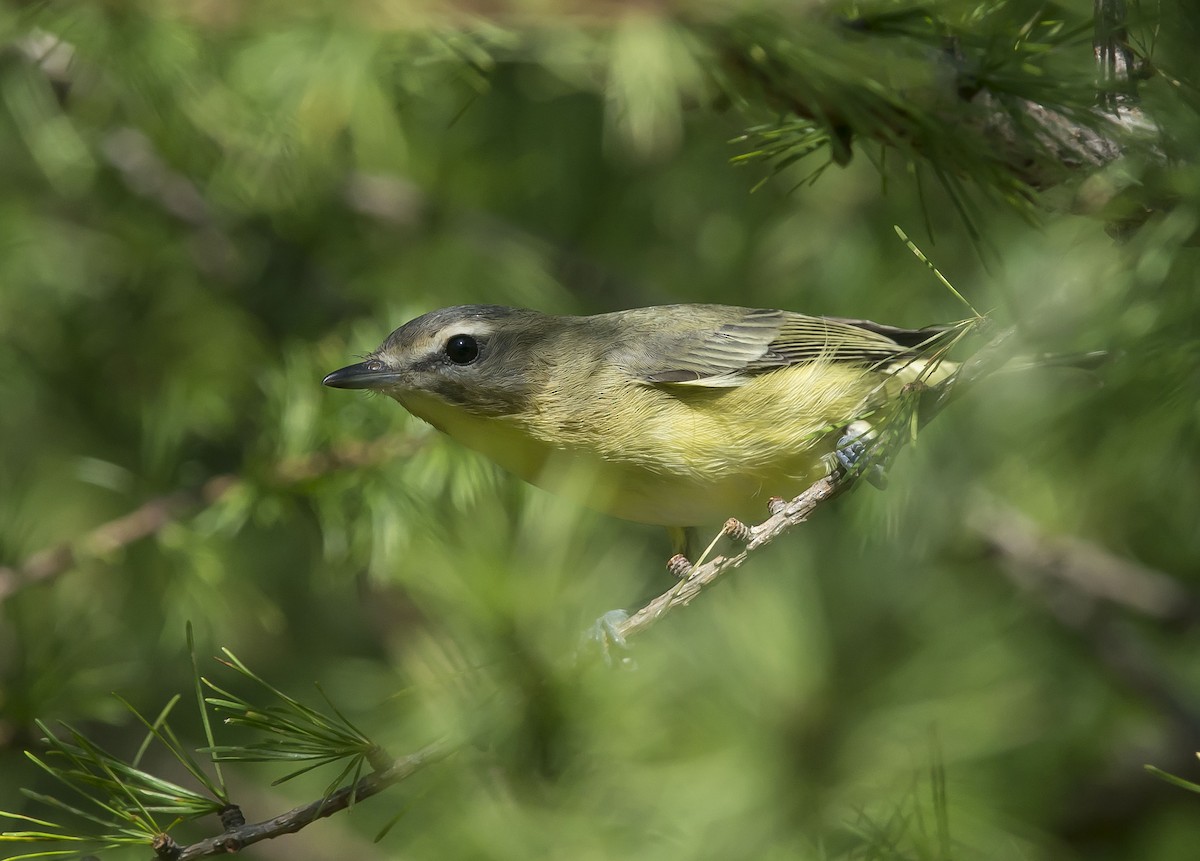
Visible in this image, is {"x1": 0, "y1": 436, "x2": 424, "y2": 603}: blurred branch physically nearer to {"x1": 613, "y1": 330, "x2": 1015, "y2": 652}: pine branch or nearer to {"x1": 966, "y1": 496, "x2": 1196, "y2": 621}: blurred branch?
{"x1": 613, "y1": 330, "x2": 1015, "y2": 652}: pine branch

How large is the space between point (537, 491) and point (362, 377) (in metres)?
0.65

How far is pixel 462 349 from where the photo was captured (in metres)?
3.74

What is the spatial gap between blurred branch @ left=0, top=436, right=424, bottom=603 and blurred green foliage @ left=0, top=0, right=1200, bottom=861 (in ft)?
0.05

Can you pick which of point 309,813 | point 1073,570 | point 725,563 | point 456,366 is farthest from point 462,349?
point 1073,570

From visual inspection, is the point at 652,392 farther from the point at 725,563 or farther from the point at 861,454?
the point at 725,563

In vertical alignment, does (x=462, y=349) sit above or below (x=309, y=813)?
below

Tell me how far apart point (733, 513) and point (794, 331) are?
0.81m

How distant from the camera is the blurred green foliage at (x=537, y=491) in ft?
6.74

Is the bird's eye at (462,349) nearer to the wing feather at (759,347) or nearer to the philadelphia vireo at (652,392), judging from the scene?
the philadelphia vireo at (652,392)

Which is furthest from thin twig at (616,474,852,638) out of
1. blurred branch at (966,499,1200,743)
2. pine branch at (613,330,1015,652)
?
blurred branch at (966,499,1200,743)

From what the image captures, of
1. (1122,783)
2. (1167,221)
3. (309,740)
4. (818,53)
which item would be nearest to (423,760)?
(309,740)

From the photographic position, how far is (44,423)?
5273 mm

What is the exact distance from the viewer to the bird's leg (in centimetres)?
256

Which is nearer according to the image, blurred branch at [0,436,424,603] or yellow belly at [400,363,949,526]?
blurred branch at [0,436,424,603]
